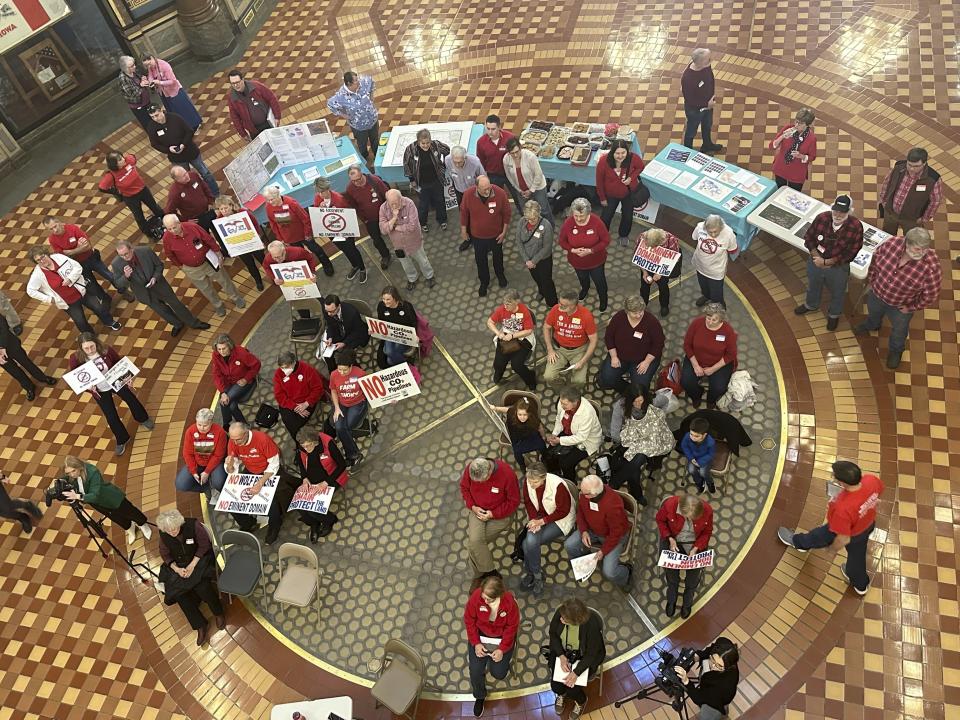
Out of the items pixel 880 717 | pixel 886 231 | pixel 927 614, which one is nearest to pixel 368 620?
pixel 880 717

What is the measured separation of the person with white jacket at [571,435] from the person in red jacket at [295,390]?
2.95m

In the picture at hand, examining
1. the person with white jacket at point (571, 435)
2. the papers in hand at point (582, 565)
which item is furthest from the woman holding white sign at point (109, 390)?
the papers in hand at point (582, 565)

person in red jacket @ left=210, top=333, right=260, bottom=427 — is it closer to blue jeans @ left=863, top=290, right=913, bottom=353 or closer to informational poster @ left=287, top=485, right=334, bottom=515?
informational poster @ left=287, top=485, right=334, bottom=515

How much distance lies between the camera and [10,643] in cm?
826

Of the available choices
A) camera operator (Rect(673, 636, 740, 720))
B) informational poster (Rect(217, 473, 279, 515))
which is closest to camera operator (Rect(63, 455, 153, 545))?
informational poster (Rect(217, 473, 279, 515))

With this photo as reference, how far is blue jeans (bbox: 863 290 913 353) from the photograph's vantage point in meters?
8.28

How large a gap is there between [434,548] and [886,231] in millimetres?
7069

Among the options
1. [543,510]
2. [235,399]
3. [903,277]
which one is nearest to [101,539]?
[235,399]

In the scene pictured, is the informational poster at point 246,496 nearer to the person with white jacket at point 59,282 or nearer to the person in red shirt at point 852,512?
the person with white jacket at point 59,282

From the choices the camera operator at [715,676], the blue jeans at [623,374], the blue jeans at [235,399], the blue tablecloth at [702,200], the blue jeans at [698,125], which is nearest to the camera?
the camera operator at [715,676]

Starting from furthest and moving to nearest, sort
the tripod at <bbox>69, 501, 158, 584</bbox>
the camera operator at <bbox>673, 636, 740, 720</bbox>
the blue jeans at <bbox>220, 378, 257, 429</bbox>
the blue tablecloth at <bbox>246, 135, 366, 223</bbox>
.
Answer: the blue tablecloth at <bbox>246, 135, 366, 223</bbox>
the blue jeans at <bbox>220, 378, 257, 429</bbox>
the tripod at <bbox>69, 501, 158, 584</bbox>
the camera operator at <bbox>673, 636, 740, 720</bbox>

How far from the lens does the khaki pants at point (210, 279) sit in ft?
33.4

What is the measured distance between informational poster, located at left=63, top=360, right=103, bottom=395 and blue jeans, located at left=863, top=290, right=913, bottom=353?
922 cm

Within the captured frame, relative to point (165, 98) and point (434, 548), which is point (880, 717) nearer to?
point (434, 548)
